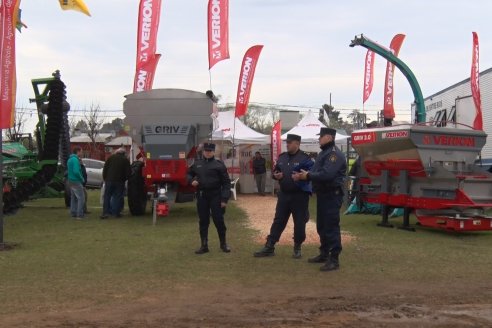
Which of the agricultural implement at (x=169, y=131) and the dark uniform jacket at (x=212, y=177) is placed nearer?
the dark uniform jacket at (x=212, y=177)

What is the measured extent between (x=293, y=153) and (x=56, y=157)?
305 inches

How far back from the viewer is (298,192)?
27.8ft

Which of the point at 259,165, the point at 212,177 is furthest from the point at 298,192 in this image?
the point at 259,165

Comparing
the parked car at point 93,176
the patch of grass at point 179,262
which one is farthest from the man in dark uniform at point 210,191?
the parked car at point 93,176

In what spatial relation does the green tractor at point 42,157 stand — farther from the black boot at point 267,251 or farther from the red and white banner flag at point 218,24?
the black boot at point 267,251

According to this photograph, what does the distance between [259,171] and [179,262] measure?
46.8 feet

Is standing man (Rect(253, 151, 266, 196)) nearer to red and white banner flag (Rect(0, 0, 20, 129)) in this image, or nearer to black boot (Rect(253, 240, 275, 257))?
red and white banner flag (Rect(0, 0, 20, 129))

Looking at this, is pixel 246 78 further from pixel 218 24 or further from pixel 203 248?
pixel 203 248

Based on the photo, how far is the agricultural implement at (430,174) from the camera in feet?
35.5

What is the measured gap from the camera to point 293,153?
28.1ft

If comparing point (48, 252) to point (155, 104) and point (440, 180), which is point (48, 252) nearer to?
point (155, 104)

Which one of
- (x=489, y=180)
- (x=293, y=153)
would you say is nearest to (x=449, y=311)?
(x=293, y=153)

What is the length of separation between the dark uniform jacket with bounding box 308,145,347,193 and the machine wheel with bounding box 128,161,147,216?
7061 millimetres

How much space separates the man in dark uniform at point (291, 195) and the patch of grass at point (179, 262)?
1.31 feet
